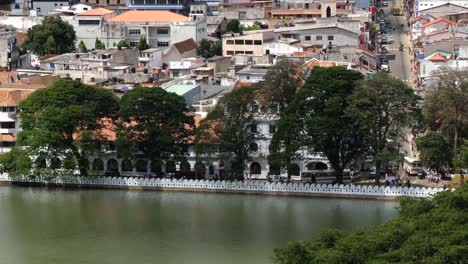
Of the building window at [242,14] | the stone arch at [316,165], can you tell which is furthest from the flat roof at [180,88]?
the building window at [242,14]

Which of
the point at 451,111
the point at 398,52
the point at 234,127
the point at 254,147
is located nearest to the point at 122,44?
the point at 398,52

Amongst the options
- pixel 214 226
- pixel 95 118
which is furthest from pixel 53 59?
pixel 214 226

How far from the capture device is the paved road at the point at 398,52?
5088cm

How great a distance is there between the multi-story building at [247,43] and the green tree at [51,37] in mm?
6228

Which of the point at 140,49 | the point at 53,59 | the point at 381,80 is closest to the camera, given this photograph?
the point at 381,80

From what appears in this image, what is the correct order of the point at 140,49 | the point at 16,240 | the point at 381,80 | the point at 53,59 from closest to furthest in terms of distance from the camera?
the point at 16,240 → the point at 381,80 → the point at 53,59 → the point at 140,49

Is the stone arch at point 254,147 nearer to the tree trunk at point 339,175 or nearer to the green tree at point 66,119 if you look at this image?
the tree trunk at point 339,175

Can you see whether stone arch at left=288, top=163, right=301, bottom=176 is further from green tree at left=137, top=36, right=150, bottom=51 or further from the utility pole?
the utility pole

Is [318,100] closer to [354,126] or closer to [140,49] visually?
[354,126]

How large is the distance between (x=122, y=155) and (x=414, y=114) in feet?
24.9

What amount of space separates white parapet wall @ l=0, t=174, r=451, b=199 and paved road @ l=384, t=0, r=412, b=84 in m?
14.0

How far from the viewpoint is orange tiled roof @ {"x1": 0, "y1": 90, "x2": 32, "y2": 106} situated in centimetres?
3925

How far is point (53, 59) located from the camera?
4903cm

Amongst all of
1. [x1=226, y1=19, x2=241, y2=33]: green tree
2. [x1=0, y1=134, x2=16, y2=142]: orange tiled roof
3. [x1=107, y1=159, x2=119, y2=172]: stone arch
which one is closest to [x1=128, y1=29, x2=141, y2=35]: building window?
[x1=226, y1=19, x2=241, y2=33]: green tree
